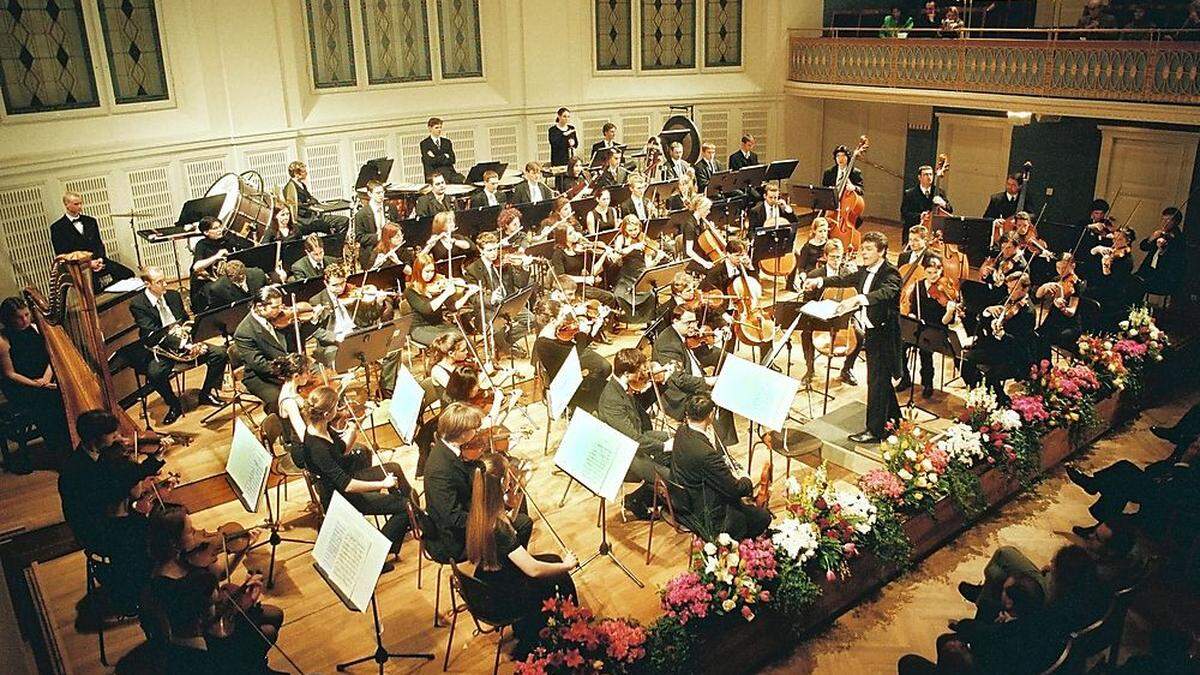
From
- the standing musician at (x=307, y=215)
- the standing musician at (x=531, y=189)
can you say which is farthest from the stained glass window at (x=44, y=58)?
the standing musician at (x=531, y=189)

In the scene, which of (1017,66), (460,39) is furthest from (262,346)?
(1017,66)

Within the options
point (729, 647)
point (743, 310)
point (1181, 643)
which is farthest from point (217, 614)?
point (743, 310)

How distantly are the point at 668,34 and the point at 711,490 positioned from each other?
42.8 feet

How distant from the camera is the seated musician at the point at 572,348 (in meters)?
7.29

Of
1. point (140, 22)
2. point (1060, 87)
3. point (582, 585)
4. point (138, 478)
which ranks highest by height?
point (140, 22)

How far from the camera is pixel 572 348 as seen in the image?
7.33 m

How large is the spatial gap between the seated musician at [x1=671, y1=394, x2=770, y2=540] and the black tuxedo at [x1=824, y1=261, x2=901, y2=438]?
2.19 metres

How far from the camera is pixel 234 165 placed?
42.6ft

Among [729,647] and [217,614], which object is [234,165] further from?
[729,647]

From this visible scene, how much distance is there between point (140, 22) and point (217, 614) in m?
10.3

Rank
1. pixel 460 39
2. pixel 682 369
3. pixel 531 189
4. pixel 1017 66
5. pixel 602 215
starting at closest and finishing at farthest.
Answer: pixel 682 369 → pixel 602 215 → pixel 531 189 → pixel 1017 66 → pixel 460 39

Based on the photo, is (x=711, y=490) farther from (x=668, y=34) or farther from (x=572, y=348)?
(x=668, y=34)

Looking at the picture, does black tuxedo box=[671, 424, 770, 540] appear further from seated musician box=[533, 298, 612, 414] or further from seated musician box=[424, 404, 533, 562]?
seated musician box=[533, 298, 612, 414]

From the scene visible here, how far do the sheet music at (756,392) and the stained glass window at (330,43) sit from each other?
10.0 metres
